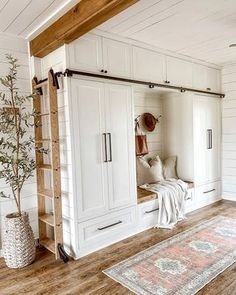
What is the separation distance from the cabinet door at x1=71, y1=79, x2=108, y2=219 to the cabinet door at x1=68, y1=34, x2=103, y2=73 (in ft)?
0.57

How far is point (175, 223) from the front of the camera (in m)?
3.55

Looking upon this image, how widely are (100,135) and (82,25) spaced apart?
1.16 metres

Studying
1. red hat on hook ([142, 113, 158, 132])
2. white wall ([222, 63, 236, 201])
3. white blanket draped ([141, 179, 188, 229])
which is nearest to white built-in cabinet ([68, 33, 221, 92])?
white wall ([222, 63, 236, 201])

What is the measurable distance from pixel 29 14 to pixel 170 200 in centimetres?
290

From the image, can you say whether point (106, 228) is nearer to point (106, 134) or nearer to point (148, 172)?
point (106, 134)

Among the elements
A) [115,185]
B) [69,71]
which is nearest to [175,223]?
[115,185]

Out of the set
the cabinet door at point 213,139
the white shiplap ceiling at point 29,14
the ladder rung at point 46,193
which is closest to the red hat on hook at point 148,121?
the cabinet door at point 213,139

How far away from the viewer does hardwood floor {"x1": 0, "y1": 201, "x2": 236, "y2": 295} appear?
213 cm

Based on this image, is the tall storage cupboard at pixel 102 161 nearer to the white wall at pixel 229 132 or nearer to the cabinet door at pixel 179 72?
the cabinet door at pixel 179 72

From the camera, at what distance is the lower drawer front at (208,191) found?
424 centimetres

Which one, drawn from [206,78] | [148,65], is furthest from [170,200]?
[206,78]

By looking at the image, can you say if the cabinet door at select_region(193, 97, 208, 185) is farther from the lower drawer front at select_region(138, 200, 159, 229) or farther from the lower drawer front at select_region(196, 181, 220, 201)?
the lower drawer front at select_region(138, 200, 159, 229)

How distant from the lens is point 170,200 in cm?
359

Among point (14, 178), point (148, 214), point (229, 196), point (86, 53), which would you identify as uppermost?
point (86, 53)
